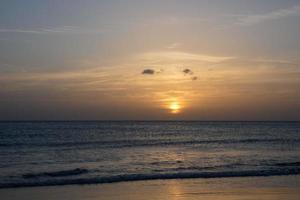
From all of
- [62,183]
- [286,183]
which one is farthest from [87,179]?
[286,183]

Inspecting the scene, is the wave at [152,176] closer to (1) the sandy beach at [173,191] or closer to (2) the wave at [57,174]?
(1) the sandy beach at [173,191]

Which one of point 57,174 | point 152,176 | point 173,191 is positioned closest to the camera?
point 173,191

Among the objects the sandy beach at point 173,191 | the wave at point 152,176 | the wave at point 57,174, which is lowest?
the sandy beach at point 173,191

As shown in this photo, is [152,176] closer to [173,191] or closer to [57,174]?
[173,191]

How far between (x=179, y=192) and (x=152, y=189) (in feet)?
4.12

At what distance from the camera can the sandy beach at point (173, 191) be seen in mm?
16859

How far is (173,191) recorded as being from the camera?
59.2 feet

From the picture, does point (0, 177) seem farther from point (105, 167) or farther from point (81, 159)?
point (81, 159)

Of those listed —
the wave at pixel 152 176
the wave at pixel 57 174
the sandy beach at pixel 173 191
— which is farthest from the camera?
the wave at pixel 57 174

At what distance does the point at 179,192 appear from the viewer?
58.5ft

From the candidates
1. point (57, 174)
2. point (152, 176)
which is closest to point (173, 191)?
point (152, 176)

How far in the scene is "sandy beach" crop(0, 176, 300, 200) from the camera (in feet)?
55.3

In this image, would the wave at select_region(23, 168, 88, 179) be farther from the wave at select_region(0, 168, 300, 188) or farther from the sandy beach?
the sandy beach

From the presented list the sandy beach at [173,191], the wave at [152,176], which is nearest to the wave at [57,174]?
the wave at [152,176]
